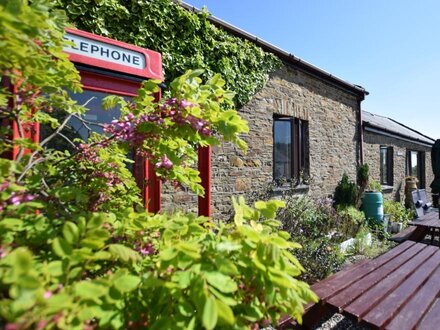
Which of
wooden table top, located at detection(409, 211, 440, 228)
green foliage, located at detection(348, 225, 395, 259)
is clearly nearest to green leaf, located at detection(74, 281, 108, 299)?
green foliage, located at detection(348, 225, 395, 259)

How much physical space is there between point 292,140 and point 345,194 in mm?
2327

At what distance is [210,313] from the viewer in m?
0.72

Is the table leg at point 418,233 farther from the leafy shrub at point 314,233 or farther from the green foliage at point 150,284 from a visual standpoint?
the green foliage at point 150,284

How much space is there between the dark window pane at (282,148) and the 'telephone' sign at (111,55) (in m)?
3.82

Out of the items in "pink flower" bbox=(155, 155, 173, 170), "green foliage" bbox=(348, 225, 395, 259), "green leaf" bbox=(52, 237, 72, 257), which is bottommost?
"green foliage" bbox=(348, 225, 395, 259)

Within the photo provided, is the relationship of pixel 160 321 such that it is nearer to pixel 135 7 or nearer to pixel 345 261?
pixel 135 7

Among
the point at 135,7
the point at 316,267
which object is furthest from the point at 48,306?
the point at 316,267

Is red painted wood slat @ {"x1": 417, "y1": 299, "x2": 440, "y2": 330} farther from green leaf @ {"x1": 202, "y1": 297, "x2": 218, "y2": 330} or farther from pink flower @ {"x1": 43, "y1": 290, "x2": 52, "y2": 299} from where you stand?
pink flower @ {"x1": 43, "y1": 290, "x2": 52, "y2": 299}

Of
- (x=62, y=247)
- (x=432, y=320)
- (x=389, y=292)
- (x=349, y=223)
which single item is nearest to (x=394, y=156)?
(x=349, y=223)

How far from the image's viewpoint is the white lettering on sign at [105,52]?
2.25m

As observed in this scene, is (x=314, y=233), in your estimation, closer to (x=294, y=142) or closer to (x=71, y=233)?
(x=294, y=142)

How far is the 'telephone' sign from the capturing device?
2.26 m

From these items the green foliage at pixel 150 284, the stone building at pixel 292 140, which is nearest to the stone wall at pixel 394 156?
the stone building at pixel 292 140

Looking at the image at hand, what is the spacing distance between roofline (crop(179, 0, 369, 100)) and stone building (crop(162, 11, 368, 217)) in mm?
20
